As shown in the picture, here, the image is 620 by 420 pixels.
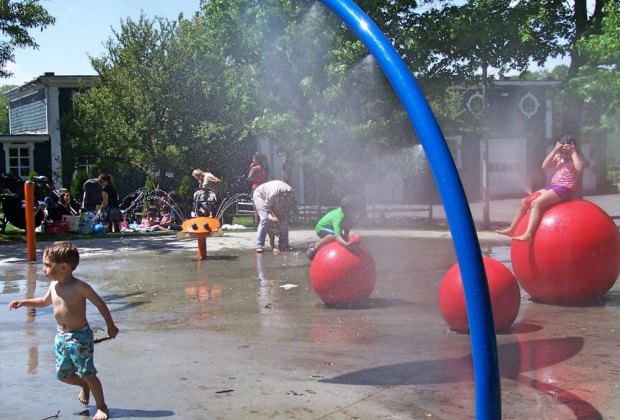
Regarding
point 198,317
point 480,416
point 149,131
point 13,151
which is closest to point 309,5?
point 149,131

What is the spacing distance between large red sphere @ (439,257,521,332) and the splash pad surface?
0.60ft

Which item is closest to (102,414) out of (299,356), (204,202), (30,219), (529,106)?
(299,356)

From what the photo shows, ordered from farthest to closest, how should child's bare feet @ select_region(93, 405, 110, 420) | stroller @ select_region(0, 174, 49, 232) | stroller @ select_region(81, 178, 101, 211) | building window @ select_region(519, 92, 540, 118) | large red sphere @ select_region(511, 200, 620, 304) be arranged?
building window @ select_region(519, 92, 540, 118) < stroller @ select_region(81, 178, 101, 211) < stroller @ select_region(0, 174, 49, 232) < large red sphere @ select_region(511, 200, 620, 304) < child's bare feet @ select_region(93, 405, 110, 420)

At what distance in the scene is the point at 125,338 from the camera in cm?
837

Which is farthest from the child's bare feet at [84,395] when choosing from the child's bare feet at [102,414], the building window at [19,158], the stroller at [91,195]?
the building window at [19,158]

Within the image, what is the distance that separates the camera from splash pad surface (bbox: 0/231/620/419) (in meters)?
5.90

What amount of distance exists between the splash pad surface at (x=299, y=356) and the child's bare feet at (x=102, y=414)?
9 centimetres

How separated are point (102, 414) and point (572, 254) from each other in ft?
19.4

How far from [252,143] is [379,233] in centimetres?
1150

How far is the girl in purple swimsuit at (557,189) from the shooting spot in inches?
380

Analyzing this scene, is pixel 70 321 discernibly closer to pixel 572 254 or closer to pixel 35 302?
pixel 35 302

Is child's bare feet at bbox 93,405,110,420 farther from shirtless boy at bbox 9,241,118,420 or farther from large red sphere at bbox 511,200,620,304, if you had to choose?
Result: large red sphere at bbox 511,200,620,304

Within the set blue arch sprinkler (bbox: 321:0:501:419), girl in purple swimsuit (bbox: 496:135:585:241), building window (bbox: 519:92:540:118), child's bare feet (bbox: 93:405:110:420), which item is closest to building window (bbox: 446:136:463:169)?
building window (bbox: 519:92:540:118)

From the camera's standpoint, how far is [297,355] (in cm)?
745
